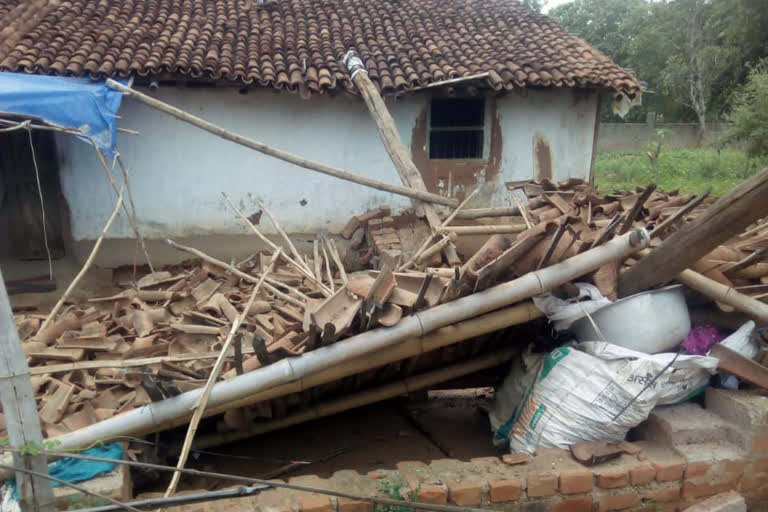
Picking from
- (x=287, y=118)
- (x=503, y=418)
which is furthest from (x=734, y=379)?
(x=287, y=118)

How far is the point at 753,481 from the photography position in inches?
141

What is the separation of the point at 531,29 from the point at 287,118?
555cm

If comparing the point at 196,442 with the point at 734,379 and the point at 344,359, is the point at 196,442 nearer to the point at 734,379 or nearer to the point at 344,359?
the point at 344,359

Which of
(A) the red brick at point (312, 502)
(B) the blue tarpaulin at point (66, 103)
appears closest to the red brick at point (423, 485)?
(A) the red brick at point (312, 502)

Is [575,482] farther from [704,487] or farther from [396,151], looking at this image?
[396,151]

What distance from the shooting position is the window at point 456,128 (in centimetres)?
1017

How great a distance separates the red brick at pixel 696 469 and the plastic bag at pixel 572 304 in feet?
3.53

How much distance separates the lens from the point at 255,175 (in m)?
9.52

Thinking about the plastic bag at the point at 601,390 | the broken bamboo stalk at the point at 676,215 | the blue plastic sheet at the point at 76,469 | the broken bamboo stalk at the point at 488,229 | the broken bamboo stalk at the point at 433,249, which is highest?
the broken bamboo stalk at the point at 676,215

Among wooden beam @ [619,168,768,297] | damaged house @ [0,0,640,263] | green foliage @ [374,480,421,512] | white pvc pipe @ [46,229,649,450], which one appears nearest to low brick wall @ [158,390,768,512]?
green foliage @ [374,480,421,512]

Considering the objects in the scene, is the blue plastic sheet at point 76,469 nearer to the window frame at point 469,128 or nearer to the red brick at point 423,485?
the red brick at point 423,485

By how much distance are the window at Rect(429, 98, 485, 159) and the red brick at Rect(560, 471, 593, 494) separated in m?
7.53

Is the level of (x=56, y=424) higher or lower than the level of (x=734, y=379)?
lower

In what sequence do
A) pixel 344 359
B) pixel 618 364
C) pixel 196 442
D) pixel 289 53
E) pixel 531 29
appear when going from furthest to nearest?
pixel 531 29 → pixel 289 53 → pixel 196 442 → pixel 618 364 → pixel 344 359
